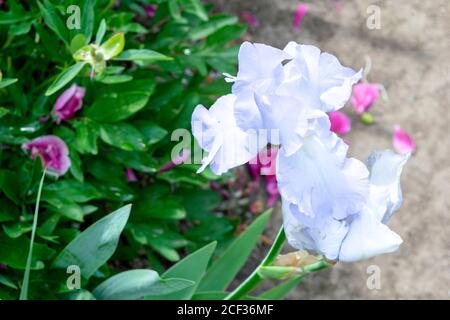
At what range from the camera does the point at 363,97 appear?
8.07 ft

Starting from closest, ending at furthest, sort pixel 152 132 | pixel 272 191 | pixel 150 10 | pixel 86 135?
1. pixel 86 135
2. pixel 152 132
3. pixel 150 10
4. pixel 272 191

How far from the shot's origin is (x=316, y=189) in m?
0.81

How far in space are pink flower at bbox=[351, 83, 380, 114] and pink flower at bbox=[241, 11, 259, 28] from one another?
401 mm

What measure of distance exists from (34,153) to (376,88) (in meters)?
1.36

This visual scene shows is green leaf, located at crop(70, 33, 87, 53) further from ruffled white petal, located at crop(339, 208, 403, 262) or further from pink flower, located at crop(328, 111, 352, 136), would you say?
pink flower, located at crop(328, 111, 352, 136)

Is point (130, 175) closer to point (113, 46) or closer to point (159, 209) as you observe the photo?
point (159, 209)

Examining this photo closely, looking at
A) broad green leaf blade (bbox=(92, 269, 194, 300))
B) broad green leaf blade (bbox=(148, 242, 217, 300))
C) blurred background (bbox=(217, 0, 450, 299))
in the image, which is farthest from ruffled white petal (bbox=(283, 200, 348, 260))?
blurred background (bbox=(217, 0, 450, 299))

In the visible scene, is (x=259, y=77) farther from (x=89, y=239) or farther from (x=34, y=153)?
(x=34, y=153)

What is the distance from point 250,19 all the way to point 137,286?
5.11 ft

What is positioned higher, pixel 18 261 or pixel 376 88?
pixel 18 261

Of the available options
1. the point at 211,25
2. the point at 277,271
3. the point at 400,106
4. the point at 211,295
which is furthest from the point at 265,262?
the point at 400,106

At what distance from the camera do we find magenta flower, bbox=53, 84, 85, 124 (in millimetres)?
1514

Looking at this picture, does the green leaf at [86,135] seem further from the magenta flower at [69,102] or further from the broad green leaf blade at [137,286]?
the broad green leaf blade at [137,286]

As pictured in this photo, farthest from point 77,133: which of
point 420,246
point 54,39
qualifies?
Answer: point 420,246
